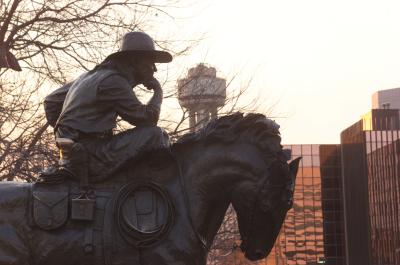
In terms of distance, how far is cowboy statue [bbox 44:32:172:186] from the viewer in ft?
24.7

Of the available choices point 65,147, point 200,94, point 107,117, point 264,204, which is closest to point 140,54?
point 107,117

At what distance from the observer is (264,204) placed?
24.3 feet

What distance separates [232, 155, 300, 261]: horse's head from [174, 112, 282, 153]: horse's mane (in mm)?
199

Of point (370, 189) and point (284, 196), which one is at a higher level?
point (370, 189)

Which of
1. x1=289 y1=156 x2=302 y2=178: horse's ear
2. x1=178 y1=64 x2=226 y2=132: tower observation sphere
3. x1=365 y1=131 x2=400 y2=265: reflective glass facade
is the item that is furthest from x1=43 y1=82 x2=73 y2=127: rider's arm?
x1=365 y1=131 x2=400 y2=265: reflective glass facade

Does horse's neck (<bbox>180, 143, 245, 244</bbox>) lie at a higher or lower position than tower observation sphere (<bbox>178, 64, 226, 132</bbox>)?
lower

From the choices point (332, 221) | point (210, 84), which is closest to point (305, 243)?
point (332, 221)

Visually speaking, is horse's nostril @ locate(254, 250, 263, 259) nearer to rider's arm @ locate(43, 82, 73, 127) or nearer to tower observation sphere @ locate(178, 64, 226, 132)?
rider's arm @ locate(43, 82, 73, 127)

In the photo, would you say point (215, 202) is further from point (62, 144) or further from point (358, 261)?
point (358, 261)

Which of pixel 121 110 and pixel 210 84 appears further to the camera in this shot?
pixel 210 84

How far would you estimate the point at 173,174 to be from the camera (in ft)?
25.0

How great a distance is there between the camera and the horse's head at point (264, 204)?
7.40m

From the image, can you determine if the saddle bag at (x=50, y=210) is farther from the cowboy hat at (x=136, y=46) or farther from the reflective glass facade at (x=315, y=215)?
the reflective glass facade at (x=315, y=215)

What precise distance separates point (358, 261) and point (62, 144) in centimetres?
8874
